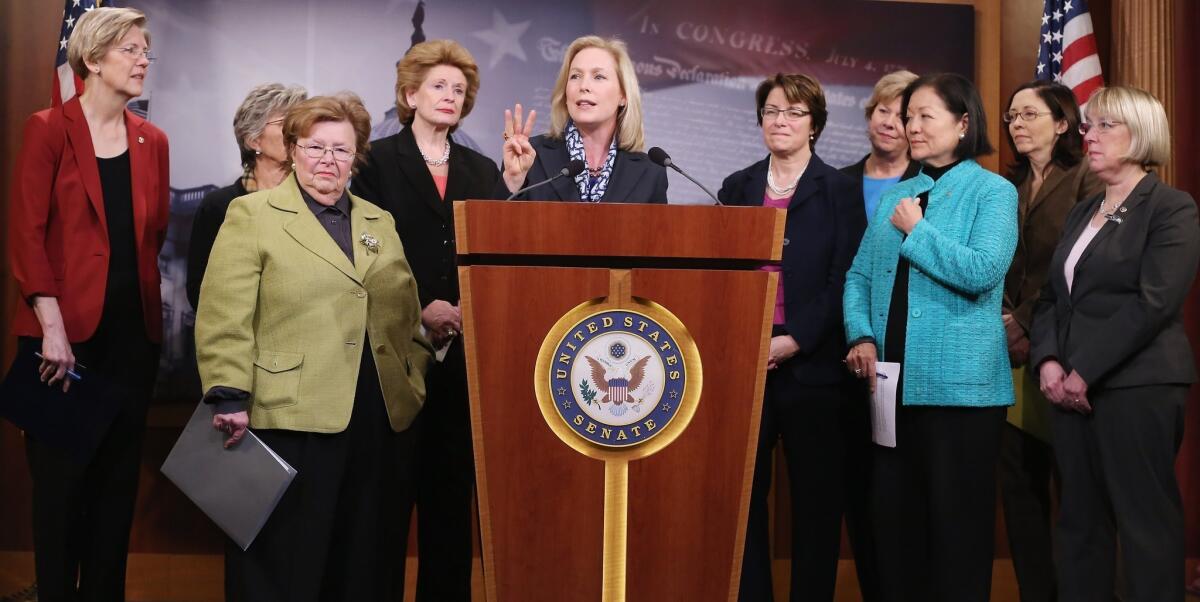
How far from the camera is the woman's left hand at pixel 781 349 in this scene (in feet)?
9.96

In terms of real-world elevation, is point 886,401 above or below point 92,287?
below

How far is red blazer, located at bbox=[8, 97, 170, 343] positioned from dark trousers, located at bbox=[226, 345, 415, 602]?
3.32 ft

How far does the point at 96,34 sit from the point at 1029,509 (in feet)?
10.9

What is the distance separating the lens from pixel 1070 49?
14.0 ft

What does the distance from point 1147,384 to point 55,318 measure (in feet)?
10.2

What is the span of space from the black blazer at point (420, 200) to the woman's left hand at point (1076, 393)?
1731mm

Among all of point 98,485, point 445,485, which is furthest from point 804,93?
point 98,485

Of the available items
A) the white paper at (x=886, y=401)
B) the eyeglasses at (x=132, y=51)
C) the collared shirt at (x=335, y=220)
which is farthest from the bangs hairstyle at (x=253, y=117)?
the white paper at (x=886, y=401)

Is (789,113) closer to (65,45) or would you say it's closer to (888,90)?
(888,90)

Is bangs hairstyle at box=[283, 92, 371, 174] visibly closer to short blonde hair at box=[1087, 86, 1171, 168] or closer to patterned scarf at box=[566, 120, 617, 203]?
patterned scarf at box=[566, 120, 617, 203]

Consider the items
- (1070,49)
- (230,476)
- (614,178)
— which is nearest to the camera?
(230,476)

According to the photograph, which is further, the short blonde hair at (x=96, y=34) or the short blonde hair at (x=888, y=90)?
the short blonde hair at (x=888, y=90)

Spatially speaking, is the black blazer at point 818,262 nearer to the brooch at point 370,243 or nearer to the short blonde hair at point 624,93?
the short blonde hair at point 624,93

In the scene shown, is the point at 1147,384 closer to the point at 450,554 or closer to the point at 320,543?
the point at 450,554
